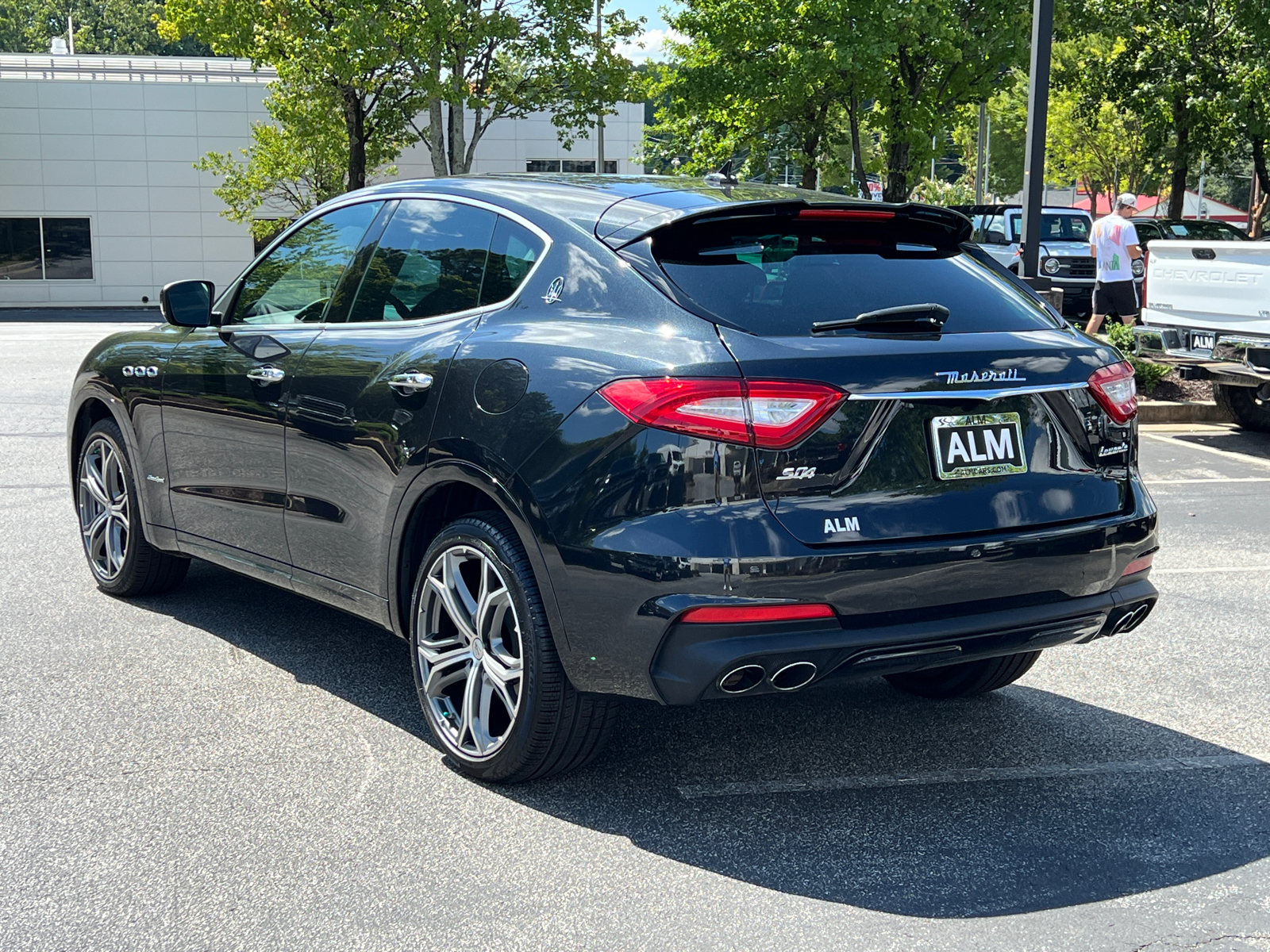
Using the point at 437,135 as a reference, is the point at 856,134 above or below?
below

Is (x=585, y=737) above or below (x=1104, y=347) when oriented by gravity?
below

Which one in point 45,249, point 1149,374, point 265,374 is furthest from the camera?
point 45,249

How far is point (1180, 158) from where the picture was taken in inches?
1234

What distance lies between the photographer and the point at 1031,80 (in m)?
13.9

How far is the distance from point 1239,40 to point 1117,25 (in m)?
2.41

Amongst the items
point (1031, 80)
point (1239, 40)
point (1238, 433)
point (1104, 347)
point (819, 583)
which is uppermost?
→ point (1239, 40)

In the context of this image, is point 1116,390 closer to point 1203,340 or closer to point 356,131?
point 1203,340

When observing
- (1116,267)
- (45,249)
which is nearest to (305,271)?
(1116,267)

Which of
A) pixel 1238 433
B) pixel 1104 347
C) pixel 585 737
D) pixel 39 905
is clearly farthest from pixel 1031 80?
pixel 39 905

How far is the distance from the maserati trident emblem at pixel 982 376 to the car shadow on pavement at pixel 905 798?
1.20 meters

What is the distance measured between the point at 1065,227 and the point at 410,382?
86.8 feet

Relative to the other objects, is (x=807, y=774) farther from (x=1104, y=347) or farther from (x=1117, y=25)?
(x=1117, y=25)

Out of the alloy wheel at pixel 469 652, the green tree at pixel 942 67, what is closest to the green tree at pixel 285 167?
the green tree at pixel 942 67

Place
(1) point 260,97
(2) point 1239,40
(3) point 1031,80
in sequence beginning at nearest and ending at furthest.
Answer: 1. (3) point 1031,80
2. (2) point 1239,40
3. (1) point 260,97
